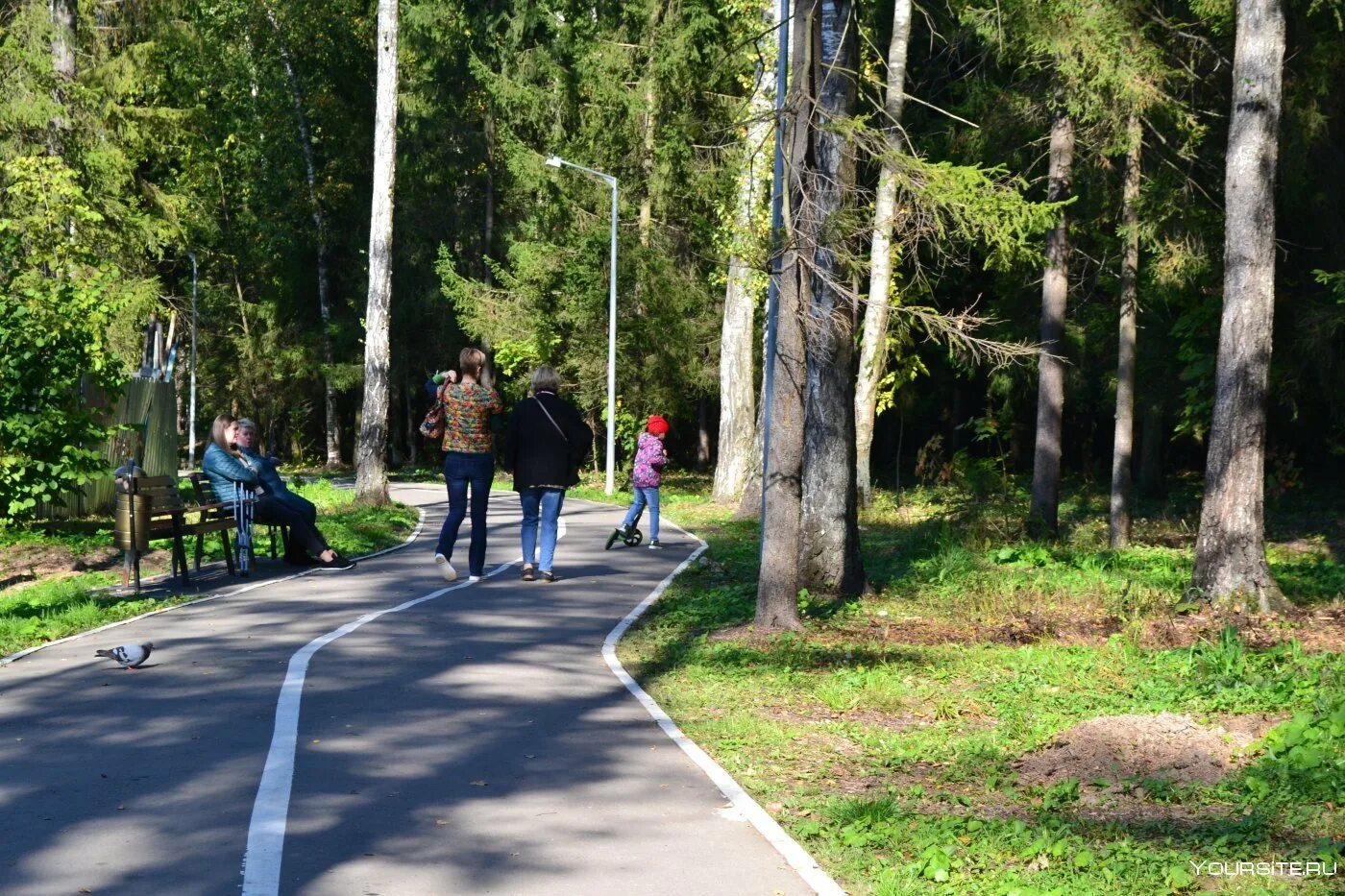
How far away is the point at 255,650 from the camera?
1111cm

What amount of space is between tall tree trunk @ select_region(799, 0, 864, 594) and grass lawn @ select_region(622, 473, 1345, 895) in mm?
611

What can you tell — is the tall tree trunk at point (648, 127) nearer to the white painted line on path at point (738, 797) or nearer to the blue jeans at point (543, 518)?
the blue jeans at point (543, 518)

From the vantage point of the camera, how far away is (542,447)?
607 inches

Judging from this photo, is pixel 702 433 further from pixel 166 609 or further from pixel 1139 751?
pixel 1139 751

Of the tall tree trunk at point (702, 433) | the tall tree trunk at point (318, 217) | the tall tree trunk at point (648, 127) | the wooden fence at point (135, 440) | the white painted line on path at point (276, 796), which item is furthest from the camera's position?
the tall tree trunk at point (318, 217)

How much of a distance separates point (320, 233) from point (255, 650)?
49.1 meters

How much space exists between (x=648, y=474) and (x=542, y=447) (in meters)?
5.09

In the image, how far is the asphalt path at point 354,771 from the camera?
5840 millimetres

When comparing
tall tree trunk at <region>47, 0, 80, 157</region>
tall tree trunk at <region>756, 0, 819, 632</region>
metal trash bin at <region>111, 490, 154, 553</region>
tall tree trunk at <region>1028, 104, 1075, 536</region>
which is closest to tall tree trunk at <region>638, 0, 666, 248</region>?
tall tree trunk at <region>47, 0, 80, 157</region>

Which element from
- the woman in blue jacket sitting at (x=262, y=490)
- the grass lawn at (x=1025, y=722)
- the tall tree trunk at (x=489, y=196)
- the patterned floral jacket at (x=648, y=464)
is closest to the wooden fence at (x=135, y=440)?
the woman in blue jacket sitting at (x=262, y=490)

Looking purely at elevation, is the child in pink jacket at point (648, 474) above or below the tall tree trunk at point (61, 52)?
below

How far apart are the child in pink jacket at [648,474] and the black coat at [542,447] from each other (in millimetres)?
4493

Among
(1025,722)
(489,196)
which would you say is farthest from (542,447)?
(489,196)

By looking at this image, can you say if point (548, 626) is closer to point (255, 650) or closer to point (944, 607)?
point (255, 650)
